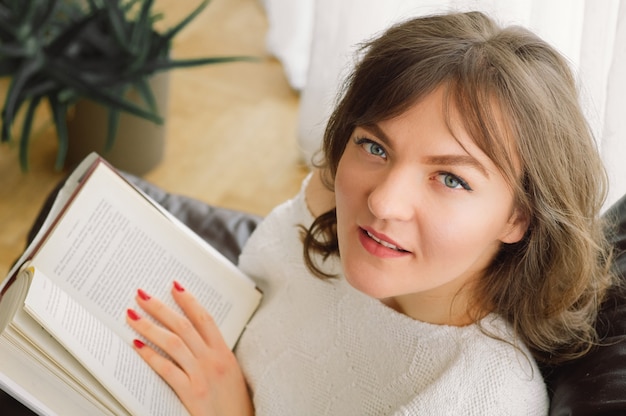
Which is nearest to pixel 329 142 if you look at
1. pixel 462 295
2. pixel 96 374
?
pixel 462 295

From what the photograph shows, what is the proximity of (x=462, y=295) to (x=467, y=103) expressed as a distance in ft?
1.11

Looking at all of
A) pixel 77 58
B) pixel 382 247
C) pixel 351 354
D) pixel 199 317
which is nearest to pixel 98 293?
pixel 199 317

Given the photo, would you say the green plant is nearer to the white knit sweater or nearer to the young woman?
the white knit sweater

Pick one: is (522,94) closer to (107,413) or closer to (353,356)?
(353,356)

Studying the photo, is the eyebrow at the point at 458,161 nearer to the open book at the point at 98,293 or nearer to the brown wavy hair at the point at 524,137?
the brown wavy hair at the point at 524,137

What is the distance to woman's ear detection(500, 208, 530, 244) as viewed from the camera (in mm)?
1147

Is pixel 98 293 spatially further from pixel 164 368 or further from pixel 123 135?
pixel 123 135

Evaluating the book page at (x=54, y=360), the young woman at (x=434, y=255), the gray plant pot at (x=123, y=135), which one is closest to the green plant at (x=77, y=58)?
the gray plant pot at (x=123, y=135)

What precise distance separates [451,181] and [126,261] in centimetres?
62

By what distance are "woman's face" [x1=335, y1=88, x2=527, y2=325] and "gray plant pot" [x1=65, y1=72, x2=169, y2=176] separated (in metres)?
1.47

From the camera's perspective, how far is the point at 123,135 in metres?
2.57

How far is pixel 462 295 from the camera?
1.27m

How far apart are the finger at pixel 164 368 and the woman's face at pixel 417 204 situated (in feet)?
1.18

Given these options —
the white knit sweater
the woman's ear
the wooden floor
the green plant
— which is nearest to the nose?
the woman's ear
